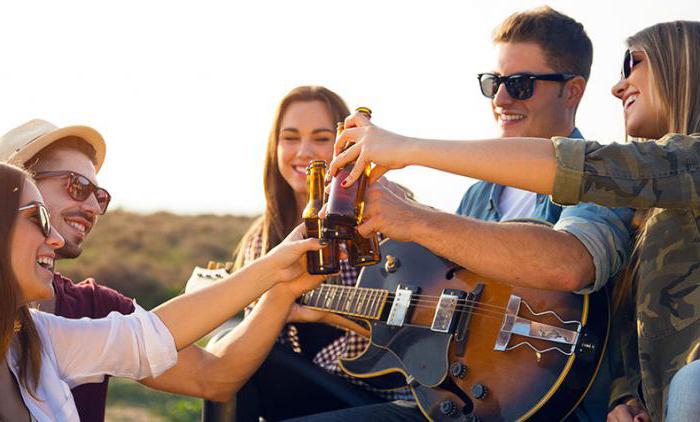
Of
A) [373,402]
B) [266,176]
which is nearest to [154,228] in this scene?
[266,176]

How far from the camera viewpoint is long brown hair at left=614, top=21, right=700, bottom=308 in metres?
3.39

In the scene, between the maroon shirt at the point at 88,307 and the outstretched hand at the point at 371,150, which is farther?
the maroon shirt at the point at 88,307

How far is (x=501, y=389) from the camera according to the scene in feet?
12.4

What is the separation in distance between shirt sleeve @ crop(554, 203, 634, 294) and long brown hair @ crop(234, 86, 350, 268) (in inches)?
84.6

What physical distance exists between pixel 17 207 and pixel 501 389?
6.42ft

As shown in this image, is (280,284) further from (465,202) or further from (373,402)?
(465,202)

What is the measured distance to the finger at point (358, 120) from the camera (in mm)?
3461

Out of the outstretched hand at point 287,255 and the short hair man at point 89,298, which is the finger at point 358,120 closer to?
the outstretched hand at point 287,255

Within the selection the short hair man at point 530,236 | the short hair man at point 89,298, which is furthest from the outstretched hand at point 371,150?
the short hair man at point 89,298

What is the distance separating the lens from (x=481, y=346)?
3914mm

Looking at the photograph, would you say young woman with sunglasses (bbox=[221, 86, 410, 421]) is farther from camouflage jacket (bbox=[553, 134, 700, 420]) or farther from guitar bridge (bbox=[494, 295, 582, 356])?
camouflage jacket (bbox=[553, 134, 700, 420])

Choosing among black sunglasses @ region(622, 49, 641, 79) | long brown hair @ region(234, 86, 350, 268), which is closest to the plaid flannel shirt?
long brown hair @ region(234, 86, 350, 268)

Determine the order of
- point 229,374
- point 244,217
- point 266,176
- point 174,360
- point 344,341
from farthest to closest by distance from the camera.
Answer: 1. point 244,217
2. point 266,176
3. point 344,341
4. point 229,374
5. point 174,360

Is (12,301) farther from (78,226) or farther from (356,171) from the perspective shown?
(356,171)
